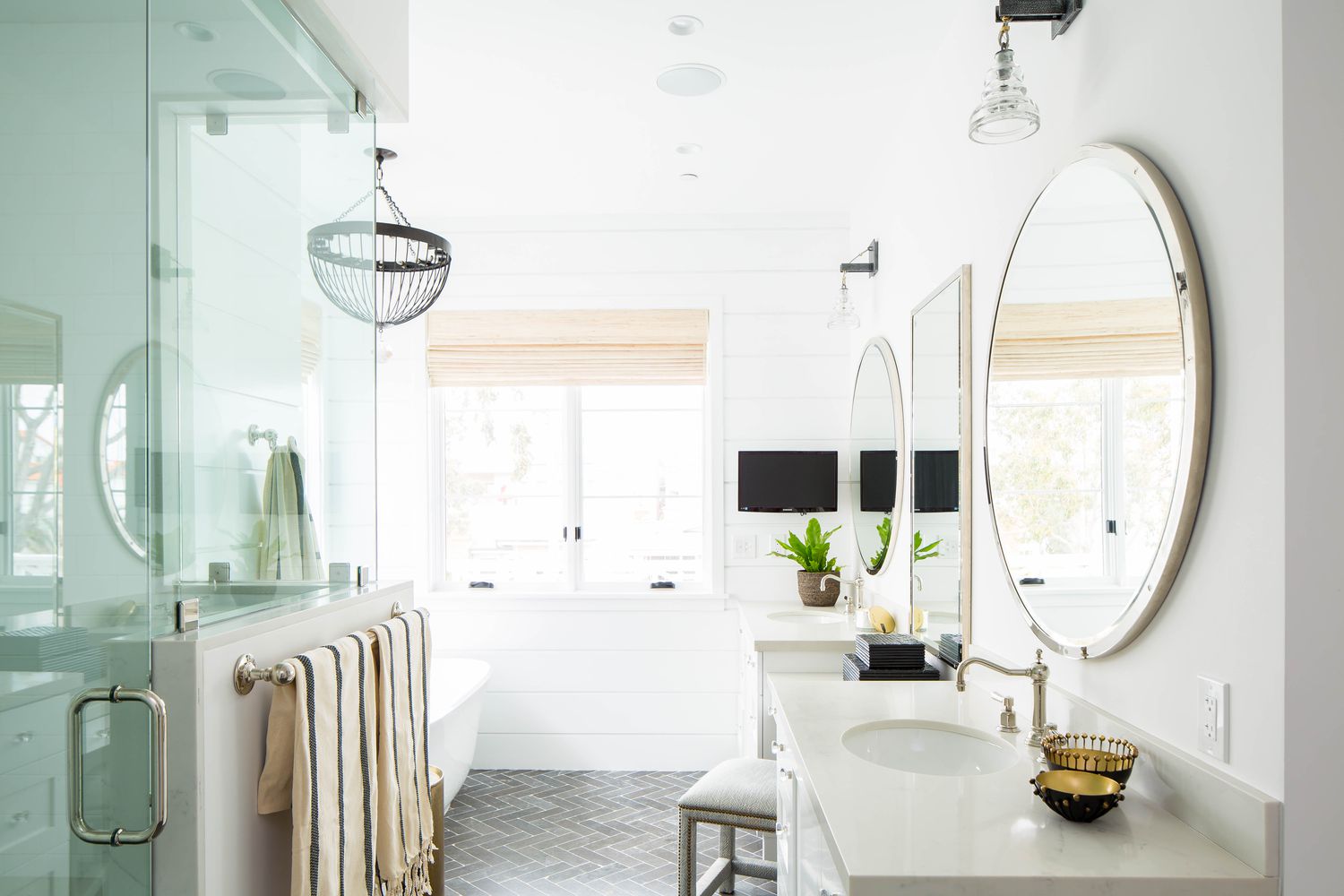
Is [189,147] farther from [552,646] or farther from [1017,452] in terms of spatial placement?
[552,646]

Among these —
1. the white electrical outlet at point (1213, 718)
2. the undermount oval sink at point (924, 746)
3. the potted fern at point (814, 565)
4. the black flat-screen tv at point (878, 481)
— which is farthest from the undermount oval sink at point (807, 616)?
the white electrical outlet at point (1213, 718)

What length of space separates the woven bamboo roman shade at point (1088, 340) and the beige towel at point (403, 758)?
4.79 ft

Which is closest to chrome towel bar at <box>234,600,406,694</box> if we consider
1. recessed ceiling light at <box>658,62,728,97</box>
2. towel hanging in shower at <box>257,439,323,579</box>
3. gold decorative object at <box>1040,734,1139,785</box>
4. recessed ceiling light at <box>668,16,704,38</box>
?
towel hanging in shower at <box>257,439,323,579</box>

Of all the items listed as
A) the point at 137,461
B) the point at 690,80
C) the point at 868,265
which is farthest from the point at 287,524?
the point at 868,265

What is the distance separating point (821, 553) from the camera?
4066 millimetres

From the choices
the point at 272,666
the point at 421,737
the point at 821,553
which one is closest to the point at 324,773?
the point at 272,666

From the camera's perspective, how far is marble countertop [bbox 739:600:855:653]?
3.15m

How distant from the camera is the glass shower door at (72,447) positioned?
35.9 inches

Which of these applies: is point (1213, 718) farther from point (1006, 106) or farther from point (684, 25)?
point (684, 25)

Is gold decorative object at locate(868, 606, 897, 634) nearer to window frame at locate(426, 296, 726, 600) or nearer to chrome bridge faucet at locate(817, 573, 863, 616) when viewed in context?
chrome bridge faucet at locate(817, 573, 863, 616)

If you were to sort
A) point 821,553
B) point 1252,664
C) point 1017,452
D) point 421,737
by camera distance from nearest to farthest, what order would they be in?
point 1252,664
point 421,737
point 1017,452
point 821,553

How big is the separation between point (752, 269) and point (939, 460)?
2020 millimetres

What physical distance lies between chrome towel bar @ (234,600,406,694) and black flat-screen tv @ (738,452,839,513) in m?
3.07

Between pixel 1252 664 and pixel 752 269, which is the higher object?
pixel 752 269
